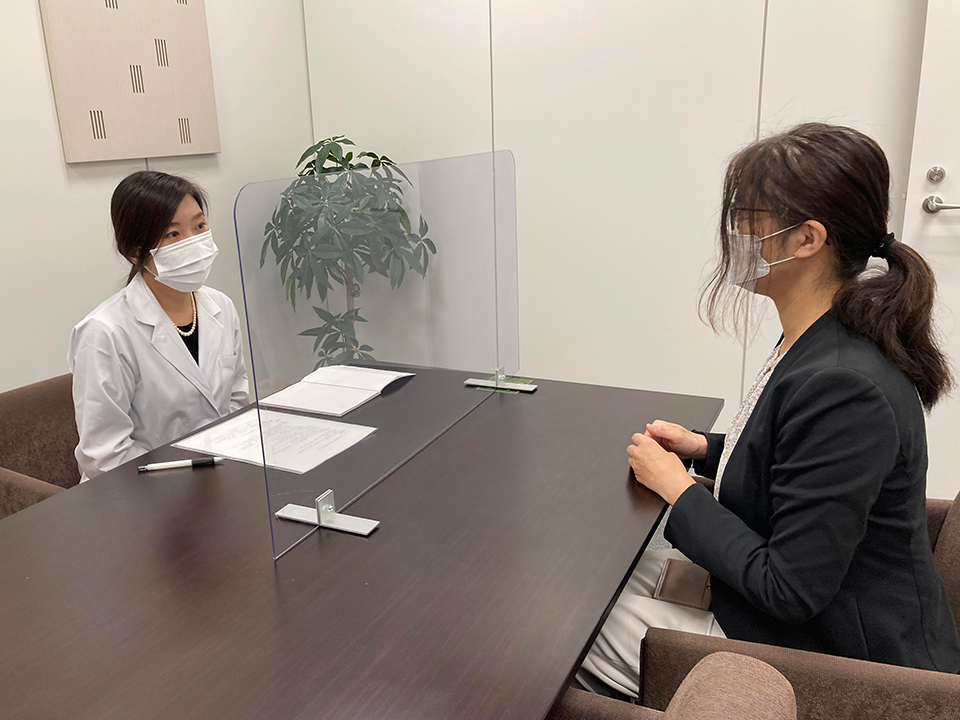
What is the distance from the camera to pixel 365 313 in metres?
1.46

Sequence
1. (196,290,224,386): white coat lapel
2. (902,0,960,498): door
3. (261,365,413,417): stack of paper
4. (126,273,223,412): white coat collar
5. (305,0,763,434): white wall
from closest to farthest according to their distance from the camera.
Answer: (261,365,413,417): stack of paper
(126,273,223,412): white coat collar
(196,290,224,386): white coat lapel
(902,0,960,498): door
(305,0,763,434): white wall

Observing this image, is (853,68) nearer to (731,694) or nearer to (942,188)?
(942,188)

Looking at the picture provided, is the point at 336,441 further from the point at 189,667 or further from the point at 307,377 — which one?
the point at 189,667

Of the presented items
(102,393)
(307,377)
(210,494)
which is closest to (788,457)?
(307,377)

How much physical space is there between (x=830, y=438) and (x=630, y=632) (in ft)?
1.46

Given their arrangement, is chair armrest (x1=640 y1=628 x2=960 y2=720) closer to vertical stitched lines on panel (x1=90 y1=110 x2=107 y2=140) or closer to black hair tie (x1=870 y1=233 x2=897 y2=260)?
black hair tie (x1=870 y1=233 x2=897 y2=260)

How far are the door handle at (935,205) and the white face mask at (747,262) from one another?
66.7 inches

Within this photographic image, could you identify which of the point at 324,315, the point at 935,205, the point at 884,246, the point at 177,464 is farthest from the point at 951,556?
the point at 935,205

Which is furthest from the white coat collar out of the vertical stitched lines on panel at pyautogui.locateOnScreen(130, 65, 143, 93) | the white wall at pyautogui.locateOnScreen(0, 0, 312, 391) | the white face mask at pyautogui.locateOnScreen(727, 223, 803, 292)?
the white face mask at pyautogui.locateOnScreen(727, 223, 803, 292)

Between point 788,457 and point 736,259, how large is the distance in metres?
0.35

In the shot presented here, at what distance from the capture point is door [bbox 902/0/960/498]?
242 cm

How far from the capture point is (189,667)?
936 mm

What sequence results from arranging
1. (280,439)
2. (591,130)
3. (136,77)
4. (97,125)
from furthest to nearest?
1. (591,130)
2. (136,77)
3. (97,125)
4. (280,439)

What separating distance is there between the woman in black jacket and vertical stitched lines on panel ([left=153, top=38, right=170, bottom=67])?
2401 mm
